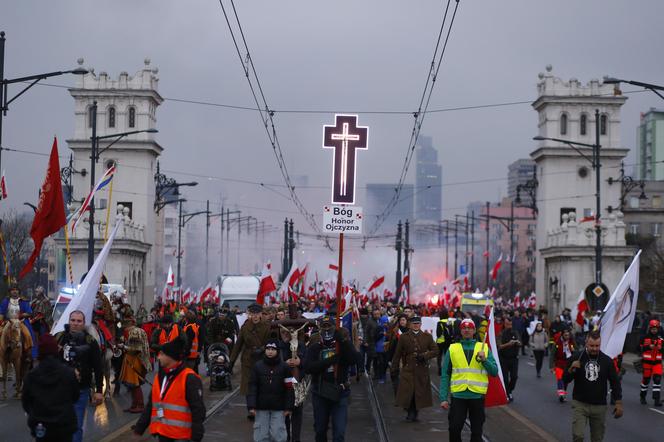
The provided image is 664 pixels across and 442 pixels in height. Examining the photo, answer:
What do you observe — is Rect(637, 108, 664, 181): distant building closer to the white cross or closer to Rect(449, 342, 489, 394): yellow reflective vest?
the white cross

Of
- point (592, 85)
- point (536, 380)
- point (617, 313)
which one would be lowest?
point (536, 380)

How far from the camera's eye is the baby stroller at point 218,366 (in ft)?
69.0

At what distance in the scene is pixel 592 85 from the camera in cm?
A: 6844


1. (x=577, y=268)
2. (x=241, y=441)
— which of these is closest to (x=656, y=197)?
(x=577, y=268)

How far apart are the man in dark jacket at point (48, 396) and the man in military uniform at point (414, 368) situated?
7.70 m

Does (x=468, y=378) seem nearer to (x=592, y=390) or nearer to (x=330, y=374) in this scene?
(x=592, y=390)

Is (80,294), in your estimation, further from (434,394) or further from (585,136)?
(585,136)

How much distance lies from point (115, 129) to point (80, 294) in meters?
56.7

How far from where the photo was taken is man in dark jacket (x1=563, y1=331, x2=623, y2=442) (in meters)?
11.7

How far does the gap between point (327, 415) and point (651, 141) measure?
418 ft

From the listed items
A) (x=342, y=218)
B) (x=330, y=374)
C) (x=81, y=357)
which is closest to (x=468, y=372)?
(x=330, y=374)

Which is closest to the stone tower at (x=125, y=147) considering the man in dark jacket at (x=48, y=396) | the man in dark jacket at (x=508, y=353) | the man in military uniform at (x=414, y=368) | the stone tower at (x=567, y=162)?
the stone tower at (x=567, y=162)

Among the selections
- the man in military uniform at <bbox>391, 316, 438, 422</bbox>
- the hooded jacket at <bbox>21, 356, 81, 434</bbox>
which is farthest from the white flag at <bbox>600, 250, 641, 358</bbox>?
the hooded jacket at <bbox>21, 356, 81, 434</bbox>

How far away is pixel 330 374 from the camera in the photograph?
1188 cm
